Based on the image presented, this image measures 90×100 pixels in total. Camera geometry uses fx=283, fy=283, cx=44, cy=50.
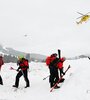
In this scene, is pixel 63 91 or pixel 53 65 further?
pixel 53 65

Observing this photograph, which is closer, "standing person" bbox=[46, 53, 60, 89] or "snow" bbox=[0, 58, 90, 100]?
"snow" bbox=[0, 58, 90, 100]

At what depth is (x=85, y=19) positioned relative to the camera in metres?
7.83

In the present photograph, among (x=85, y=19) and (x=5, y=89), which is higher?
(x=85, y=19)

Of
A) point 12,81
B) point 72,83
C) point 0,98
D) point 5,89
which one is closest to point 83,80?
point 72,83

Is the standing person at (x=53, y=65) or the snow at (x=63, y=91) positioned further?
the standing person at (x=53, y=65)

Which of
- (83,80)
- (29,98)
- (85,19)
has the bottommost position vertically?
(29,98)

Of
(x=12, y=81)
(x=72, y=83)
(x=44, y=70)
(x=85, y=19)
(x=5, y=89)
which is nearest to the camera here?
(x=85, y=19)

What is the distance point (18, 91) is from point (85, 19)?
10.3 metres

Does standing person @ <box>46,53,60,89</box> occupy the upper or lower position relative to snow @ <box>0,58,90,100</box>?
upper

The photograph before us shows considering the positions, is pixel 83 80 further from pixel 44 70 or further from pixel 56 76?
pixel 44 70

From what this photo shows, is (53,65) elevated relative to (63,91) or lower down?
elevated

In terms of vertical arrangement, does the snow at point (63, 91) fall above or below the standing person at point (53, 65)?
below

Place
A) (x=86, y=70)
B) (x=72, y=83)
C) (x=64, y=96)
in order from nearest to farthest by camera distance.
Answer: (x=64, y=96), (x=72, y=83), (x=86, y=70)

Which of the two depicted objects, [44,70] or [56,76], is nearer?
[56,76]
